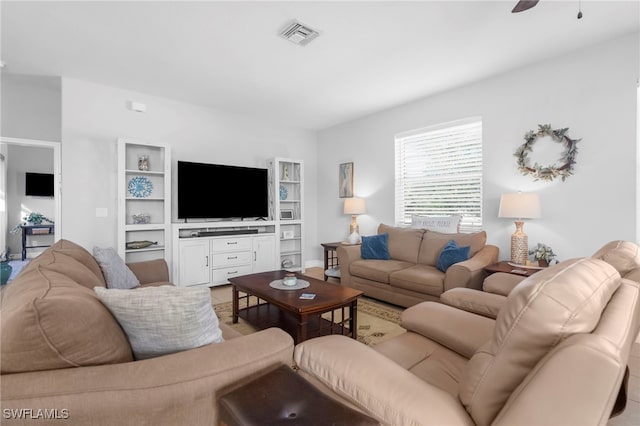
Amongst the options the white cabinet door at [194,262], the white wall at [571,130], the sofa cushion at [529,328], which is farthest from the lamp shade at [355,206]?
the sofa cushion at [529,328]

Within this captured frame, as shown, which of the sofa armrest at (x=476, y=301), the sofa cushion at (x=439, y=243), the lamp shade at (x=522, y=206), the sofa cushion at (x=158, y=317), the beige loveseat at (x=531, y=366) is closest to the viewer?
the beige loveseat at (x=531, y=366)

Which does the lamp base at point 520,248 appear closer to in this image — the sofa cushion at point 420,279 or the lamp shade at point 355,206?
the sofa cushion at point 420,279

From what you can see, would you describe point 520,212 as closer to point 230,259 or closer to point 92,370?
point 92,370

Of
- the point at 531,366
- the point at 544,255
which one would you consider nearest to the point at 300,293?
the point at 531,366

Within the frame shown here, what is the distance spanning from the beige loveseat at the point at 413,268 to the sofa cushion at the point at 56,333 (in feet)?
8.87

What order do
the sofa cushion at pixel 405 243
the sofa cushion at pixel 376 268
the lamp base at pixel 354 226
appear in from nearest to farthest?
1. the sofa cushion at pixel 376 268
2. the sofa cushion at pixel 405 243
3. the lamp base at pixel 354 226

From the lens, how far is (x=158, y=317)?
1062mm

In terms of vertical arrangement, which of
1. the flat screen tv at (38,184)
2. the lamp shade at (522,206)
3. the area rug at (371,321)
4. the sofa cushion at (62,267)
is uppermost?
the flat screen tv at (38,184)

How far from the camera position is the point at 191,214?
13.9 feet

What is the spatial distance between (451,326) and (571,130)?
270 centimetres

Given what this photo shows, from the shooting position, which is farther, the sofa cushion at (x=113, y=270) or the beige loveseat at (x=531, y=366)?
the sofa cushion at (x=113, y=270)

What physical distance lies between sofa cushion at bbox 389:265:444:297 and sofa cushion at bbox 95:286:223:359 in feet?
8.11

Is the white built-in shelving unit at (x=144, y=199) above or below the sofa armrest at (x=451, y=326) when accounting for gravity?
above

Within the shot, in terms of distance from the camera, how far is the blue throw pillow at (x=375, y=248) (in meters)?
3.94
